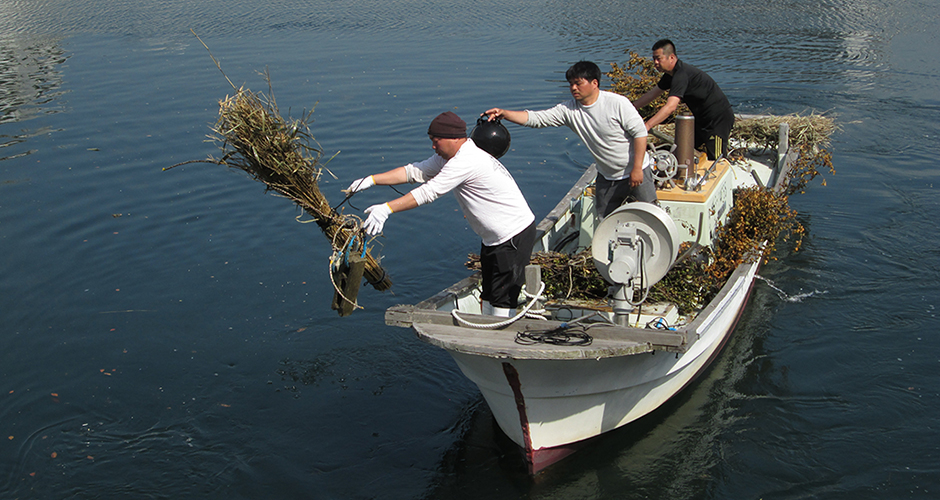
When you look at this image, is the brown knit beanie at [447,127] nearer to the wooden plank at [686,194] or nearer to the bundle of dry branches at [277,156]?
the bundle of dry branches at [277,156]

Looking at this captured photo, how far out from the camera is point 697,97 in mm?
8266

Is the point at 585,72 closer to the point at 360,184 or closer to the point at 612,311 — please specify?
the point at 612,311

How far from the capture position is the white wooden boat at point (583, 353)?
499 cm

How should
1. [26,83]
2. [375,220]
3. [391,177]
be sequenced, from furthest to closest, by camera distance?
[26,83]
[391,177]
[375,220]

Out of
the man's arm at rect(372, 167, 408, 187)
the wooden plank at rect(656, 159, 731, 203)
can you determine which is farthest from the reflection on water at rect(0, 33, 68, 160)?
the wooden plank at rect(656, 159, 731, 203)

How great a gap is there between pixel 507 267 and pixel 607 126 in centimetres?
166

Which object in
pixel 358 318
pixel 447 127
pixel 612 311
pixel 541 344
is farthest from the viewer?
pixel 358 318

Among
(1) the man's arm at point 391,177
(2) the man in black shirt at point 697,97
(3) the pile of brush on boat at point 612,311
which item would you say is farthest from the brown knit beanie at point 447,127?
(2) the man in black shirt at point 697,97

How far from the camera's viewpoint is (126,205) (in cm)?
1146

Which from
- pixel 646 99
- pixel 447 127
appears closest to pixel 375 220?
pixel 447 127

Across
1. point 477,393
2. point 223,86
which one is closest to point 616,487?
point 477,393

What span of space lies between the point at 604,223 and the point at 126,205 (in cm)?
864

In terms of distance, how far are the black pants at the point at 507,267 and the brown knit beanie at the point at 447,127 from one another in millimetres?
915

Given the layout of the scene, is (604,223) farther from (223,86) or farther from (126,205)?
(223,86)
